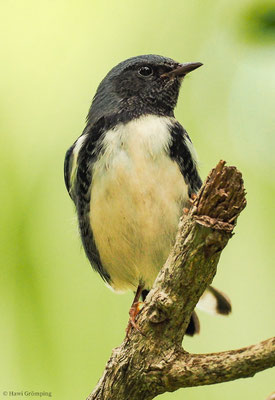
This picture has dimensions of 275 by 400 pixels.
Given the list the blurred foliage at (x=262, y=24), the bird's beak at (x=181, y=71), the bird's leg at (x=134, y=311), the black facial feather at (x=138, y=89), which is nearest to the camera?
the blurred foliage at (x=262, y=24)

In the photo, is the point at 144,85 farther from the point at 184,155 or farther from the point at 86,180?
the point at 86,180

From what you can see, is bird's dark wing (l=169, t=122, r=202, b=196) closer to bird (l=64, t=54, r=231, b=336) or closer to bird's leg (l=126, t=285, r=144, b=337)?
bird (l=64, t=54, r=231, b=336)

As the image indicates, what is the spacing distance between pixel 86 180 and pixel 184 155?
613 mm

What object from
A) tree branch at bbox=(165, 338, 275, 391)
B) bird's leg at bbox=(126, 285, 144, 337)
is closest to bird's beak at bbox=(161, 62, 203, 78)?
bird's leg at bbox=(126, 285, 144, 337)

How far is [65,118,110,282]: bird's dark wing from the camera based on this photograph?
139 inches

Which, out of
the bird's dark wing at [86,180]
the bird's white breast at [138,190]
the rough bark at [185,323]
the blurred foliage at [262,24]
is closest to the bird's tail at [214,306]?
the bird's white breast at [138,190]

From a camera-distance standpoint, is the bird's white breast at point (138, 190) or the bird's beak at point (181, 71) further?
the bird's beak at point (181, 71)

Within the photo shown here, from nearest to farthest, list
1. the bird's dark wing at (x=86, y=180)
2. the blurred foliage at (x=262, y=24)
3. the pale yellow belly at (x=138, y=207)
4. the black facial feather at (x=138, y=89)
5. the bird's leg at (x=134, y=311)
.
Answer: the blurred foliage at (x=262, y=24), the bird's leg at (x=134, y=311), the pale yellow belly at (x=138, y=207), the bird's dark wing at (x=86, y=180), the black facial feather at (x=138, y=89)

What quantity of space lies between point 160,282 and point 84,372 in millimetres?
1108

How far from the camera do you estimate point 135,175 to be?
11.1 ft

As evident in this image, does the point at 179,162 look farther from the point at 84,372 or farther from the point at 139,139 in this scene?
the point at 84,372

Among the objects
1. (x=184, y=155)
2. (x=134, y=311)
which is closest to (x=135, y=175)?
(x=184, y=155)

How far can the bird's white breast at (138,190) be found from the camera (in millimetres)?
3387

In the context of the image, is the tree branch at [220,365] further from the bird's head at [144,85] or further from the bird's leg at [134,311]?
the bird's head at [144,85]
